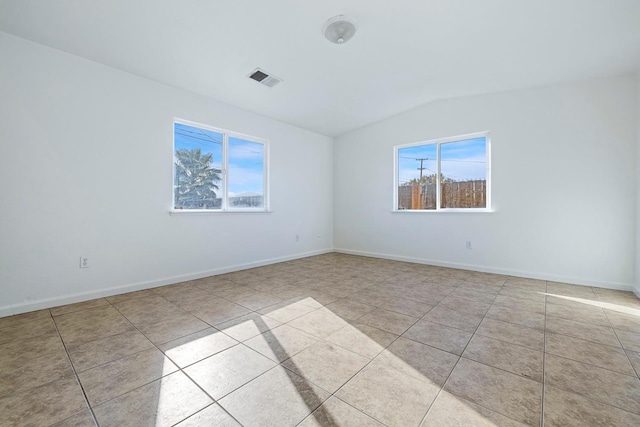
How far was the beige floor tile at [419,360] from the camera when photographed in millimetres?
1605

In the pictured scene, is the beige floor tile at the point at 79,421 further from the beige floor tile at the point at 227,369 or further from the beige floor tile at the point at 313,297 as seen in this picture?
the beige floor tile at the point at 313,297

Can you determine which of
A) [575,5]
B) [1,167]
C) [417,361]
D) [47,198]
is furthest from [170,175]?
[575,5]

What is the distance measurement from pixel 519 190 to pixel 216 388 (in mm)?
4500

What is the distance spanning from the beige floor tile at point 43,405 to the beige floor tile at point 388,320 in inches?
75.8

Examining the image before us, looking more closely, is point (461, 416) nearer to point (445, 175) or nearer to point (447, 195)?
point (447, 195)

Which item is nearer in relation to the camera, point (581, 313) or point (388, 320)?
point (388, 320)

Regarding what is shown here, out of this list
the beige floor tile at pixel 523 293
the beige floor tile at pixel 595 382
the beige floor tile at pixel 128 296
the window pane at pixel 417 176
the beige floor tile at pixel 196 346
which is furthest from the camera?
the window pane at pixel 417 176

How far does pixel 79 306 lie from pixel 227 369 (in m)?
2.17

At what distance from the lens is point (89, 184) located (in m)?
2.90

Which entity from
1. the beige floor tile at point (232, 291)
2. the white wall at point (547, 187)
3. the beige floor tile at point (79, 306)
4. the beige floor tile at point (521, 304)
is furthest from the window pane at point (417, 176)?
the beige floor tile at point (79, 306)

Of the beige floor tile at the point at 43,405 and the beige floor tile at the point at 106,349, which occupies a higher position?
the beige floor tile at the point at 106,349

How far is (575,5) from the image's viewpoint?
2.29 meters

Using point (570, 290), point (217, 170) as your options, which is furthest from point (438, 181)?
point (217, 170)

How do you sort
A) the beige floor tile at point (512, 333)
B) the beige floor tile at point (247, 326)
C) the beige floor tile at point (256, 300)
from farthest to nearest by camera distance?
the beige floor tile at point (256, 300) < the beige floor tile at point (247, 326) < the beige floor tile at point (512, 333)
